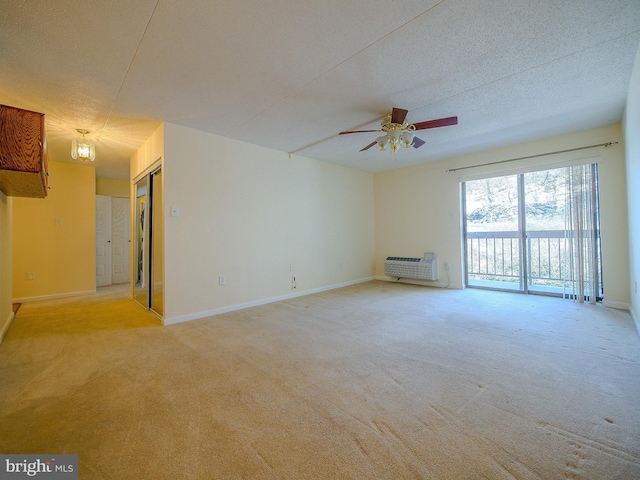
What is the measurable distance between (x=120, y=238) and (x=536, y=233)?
27.3ft

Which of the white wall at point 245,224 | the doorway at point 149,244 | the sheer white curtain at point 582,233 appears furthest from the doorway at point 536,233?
the doorway at point 149,244

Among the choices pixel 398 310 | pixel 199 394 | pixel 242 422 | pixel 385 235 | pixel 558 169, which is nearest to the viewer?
pixel 242 422

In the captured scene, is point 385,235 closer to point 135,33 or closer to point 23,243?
point 135,33

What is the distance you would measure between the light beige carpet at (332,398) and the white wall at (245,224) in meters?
0.70

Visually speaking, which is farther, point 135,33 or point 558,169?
point 558,169

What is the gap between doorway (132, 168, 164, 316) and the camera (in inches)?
139

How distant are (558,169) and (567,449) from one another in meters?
4.41

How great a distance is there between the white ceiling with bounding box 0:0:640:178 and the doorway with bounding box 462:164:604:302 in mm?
998

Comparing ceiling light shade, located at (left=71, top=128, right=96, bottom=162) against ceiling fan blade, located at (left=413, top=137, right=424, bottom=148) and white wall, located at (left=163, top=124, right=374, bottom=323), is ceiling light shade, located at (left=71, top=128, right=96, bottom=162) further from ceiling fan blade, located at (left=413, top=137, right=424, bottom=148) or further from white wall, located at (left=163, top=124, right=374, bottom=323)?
ceiling fan blade, located at (left=413, top=137, right=424, bottom=148)

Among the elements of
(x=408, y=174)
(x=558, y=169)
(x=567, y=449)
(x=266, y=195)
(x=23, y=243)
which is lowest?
(x=567, y=449)

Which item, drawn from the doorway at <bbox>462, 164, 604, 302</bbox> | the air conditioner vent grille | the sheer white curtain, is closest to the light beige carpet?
the sheer white curtain

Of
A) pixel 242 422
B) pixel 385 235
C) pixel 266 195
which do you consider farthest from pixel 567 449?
pixel 385 235

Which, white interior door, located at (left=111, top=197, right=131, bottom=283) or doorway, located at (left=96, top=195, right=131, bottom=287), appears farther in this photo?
white interior door, located at (left=111, top=197, right=131, bottom=283)

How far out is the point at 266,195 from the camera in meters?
4.31
